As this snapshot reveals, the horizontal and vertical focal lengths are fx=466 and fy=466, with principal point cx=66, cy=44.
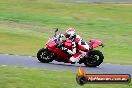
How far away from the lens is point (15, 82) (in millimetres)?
15898

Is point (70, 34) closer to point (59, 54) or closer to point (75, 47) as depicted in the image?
point (75, 47)

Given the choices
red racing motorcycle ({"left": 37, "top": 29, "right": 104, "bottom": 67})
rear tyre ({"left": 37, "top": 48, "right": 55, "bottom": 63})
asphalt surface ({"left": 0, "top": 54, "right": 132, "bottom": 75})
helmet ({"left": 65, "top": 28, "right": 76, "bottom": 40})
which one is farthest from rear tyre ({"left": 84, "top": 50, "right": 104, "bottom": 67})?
rear tyre ({"left": 37, "top": 48, "right": 55, "bottom": 63})

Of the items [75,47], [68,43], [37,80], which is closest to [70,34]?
[68,43]

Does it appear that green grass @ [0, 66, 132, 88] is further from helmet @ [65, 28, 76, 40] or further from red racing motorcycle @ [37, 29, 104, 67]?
helmet @ [65, 28, 76, 40]

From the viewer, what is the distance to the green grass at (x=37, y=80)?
1580cm

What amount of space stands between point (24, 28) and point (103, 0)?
84.6 feet

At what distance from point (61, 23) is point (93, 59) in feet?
85.2

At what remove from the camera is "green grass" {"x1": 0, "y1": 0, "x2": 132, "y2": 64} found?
3238cm

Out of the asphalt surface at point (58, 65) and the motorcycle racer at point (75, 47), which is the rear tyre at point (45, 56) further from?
the motorcycle racer at point (75, 47)

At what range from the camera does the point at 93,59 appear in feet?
74.1

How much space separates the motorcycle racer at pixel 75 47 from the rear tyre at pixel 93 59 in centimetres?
28

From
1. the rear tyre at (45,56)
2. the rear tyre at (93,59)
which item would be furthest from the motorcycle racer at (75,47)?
the rear tyre at (45,56)

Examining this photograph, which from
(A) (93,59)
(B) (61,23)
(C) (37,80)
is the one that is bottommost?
(C) (37,80)

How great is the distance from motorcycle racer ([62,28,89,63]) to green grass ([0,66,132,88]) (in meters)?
3.18
